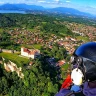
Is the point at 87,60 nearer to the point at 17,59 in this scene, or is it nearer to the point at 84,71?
the point at 84,71

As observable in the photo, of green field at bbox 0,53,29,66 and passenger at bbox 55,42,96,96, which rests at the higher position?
passenger at bbox 55,42,96,96

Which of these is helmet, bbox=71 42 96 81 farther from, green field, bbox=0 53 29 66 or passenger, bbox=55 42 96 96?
green field, bbox=0 53 29 66

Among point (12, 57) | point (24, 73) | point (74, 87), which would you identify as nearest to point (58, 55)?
point (12, 57)

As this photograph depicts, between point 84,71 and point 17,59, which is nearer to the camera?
point 84,71

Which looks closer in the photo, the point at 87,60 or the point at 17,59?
the point at 87,60

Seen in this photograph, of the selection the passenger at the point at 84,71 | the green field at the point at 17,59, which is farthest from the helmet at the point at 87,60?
the green field at the point at 17,59

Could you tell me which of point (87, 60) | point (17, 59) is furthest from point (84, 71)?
point (17, 59)

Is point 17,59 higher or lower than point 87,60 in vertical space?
lower

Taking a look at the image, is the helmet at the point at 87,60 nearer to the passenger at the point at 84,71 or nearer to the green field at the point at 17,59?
the passenger at the point at 84,71

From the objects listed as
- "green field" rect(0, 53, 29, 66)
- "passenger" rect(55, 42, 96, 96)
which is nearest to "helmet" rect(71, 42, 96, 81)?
"passenger" rect(55, 42, 96, 96)
